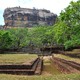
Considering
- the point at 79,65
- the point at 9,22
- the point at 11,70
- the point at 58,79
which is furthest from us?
the point at 9,22

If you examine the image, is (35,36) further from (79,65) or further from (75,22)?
(79,65)

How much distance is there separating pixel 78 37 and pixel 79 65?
31.1ft

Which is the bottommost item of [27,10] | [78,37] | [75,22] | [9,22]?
[78,37]

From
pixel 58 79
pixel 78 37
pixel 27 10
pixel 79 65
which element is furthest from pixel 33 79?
pixel 27 10

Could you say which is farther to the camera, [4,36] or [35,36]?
[35,36]

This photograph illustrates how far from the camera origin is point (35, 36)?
70938mm

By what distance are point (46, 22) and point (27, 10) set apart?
14.5m

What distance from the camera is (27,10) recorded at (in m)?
135

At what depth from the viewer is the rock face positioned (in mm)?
127088

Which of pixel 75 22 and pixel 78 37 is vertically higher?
pixel 75 22

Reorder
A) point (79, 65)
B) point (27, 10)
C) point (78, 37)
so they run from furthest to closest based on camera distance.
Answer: point (27, 10)
point (78, 37)
point (79, 65)

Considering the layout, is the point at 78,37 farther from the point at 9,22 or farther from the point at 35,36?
the point at 9,22

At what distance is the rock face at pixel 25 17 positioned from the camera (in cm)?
12709

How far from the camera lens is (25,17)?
130 metres
